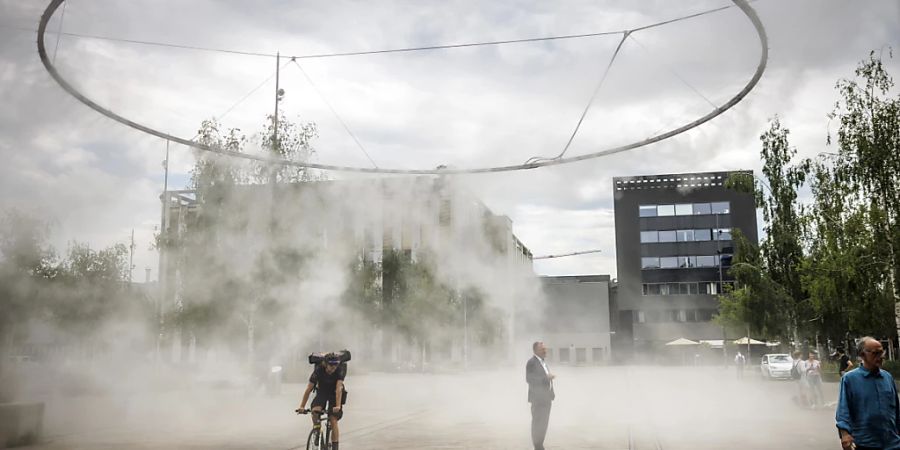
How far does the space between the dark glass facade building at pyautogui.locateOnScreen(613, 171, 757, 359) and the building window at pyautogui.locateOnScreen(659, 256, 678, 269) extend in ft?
0.25

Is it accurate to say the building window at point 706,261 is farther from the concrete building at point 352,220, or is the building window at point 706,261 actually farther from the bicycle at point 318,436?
the bicycle at point 318,436

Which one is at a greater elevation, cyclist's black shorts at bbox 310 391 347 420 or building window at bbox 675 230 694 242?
building window at bbox 675 230 694 242

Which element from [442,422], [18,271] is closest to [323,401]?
[442,422]

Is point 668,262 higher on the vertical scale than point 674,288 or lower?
higher

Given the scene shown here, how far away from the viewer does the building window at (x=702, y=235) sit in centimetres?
9238

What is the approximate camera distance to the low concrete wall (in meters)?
12.9

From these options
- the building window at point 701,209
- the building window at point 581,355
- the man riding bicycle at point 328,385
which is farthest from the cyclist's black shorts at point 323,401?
the building window at point 701,209

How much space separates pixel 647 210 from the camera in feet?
313

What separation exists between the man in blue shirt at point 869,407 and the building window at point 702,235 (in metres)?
90.9

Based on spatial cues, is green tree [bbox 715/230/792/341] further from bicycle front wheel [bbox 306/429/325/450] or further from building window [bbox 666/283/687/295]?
building window [bbox 666/283/687/295]

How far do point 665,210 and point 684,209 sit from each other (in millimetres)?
2444

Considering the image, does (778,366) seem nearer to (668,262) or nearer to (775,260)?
(775,260)

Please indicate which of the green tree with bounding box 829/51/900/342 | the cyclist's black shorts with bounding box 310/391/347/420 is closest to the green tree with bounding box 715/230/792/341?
the green tree with bounding box 829/51/900/342

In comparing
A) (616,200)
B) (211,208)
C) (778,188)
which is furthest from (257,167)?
(616,200)
